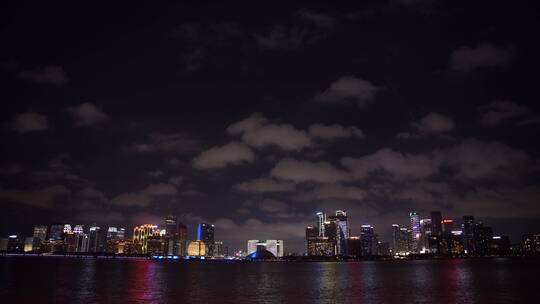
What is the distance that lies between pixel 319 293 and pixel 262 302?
1574 centimetres

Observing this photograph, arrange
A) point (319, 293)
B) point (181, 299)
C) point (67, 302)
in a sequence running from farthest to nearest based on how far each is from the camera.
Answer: point (319, 293), point (181, 299), point (67, 302)

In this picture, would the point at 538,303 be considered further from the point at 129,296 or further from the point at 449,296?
the point at 129,296

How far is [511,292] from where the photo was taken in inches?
3019

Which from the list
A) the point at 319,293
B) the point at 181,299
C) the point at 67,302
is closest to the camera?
the point at 67,302

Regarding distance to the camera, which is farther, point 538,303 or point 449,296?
point 449,296

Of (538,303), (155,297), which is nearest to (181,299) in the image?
(155,297)

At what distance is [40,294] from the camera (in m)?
69.9

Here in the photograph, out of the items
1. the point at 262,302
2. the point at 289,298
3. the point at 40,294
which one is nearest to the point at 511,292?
the point at 289,298

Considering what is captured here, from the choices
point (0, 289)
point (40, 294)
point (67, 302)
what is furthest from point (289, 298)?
point (0, 289)

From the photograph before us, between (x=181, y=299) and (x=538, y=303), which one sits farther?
(x=181, y=299)

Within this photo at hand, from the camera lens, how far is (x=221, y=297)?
70.7 meters

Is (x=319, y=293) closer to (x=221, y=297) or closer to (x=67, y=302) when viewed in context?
(x=221, y=297)

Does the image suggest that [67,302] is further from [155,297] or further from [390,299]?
[390,299]

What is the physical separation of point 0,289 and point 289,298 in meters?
50.3
